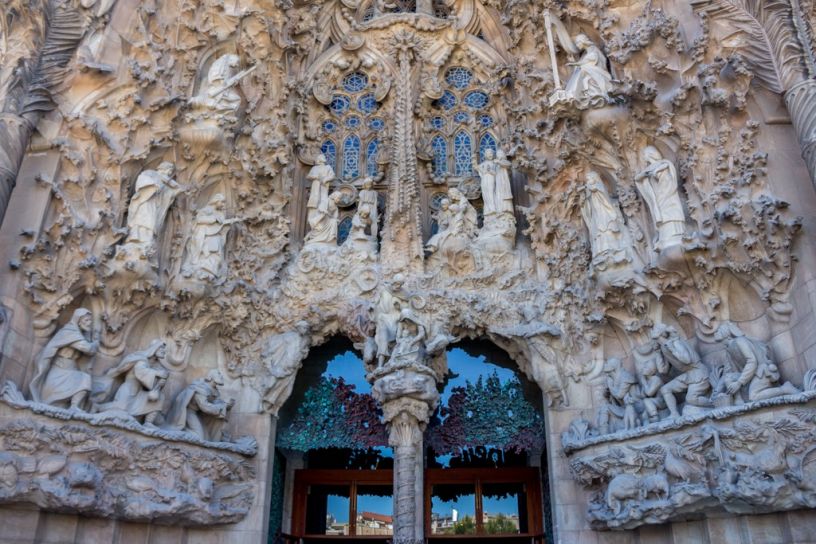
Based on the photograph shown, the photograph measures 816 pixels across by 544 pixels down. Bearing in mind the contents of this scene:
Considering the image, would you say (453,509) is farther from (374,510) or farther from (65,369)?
(65,369)

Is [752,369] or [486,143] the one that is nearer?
[752,369]

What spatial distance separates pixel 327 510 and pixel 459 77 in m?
7.15

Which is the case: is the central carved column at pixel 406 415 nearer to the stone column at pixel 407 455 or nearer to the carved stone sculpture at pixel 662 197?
the stone column at pixel 407 455

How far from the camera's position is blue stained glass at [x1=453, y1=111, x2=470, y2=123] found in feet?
36.5

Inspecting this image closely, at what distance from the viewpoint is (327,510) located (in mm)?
9438

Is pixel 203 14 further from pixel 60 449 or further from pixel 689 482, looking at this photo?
pixel 689 482

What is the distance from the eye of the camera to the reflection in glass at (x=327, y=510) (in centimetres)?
932

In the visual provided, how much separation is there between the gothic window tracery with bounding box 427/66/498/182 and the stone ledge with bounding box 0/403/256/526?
17.6 feet

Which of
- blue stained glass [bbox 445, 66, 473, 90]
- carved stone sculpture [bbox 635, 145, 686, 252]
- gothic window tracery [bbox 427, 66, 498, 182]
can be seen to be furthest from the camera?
blue stained glass [bbox 445, 66, 473, 90]

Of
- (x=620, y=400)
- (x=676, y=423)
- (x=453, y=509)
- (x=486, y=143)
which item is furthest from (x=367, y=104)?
(x=676, y=423)

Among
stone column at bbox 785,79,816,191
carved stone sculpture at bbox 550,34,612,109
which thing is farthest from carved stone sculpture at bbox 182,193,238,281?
stone column at bbox 785,79,816,191

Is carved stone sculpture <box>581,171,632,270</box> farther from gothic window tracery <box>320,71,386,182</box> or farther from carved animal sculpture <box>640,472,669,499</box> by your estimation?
gothic window tracery <box>320,71,386,182</box>

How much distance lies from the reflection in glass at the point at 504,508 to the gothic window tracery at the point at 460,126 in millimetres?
4601

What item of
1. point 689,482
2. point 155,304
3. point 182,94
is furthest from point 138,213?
point 689,482
